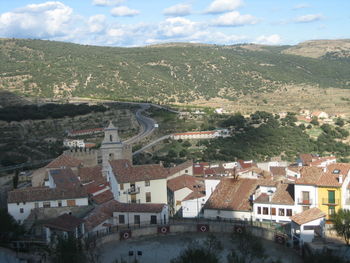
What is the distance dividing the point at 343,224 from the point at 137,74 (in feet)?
398

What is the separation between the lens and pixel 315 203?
1251 inches

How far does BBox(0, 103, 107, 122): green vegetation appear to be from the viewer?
249ft

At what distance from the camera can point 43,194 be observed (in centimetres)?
3441

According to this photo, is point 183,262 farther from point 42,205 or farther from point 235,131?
point 235,131

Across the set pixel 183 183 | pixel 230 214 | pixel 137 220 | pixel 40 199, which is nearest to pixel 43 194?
pixel 40 199

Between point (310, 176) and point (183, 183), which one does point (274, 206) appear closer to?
point (310, 176)

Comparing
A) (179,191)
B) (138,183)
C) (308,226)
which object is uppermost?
(138,183)

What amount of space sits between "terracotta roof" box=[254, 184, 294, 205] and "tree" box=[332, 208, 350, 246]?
4123 millimetres

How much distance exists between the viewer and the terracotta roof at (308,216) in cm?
2893

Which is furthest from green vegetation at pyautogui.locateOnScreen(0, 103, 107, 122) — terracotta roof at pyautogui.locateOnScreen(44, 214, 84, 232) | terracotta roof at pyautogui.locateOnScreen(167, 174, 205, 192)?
terracotta roof at pyautogui.locateOnScreen(44, 214, 84, 232)

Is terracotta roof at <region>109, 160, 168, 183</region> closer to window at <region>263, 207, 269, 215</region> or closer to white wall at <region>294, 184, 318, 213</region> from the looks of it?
window at <region>263, 207, 269, 215</region>

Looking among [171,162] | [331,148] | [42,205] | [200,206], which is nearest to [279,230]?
[200,206]

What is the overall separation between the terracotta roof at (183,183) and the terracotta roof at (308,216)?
11604 mm

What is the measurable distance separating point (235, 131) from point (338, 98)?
232ft
